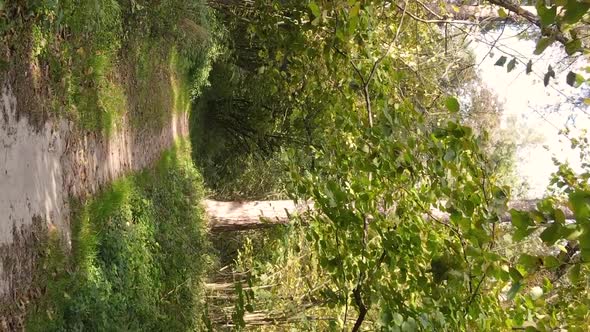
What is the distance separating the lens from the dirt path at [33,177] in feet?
16.1

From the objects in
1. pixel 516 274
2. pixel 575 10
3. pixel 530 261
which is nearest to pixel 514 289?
pixel 516 274

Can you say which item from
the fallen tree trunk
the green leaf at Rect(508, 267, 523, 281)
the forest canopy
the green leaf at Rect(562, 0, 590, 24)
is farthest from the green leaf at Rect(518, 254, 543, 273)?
the fallen tree trunk

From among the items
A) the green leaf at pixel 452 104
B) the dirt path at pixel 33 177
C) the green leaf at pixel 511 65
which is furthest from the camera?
the dirt path at pixel 33 177

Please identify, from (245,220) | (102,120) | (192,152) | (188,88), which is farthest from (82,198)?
(192,152)

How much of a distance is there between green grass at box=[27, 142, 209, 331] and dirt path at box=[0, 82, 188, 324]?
9.4 inches

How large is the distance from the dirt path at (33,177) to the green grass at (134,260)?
24cm

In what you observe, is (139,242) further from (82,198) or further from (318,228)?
(318,228)

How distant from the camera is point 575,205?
189 centimetres

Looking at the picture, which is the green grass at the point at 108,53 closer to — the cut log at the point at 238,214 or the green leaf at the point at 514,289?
the cut log at the point at 238,214

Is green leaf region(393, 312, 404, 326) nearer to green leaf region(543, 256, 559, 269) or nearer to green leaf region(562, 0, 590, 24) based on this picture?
green leaf region(543, 256, 559, 269)

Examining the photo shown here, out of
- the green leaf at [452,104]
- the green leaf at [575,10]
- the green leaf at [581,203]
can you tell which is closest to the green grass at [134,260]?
the green leaf at [452,104]

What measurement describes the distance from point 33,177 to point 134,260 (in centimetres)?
233

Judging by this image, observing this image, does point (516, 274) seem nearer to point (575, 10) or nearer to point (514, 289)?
point (514, 289)

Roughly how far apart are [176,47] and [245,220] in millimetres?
3356
